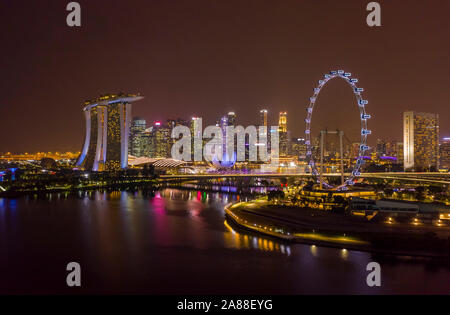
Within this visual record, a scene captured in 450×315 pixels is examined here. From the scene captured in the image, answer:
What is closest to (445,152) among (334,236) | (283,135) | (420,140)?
(420,140)

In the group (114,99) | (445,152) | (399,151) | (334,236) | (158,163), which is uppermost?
(114,99)

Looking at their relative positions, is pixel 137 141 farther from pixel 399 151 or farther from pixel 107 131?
pixel 399 151

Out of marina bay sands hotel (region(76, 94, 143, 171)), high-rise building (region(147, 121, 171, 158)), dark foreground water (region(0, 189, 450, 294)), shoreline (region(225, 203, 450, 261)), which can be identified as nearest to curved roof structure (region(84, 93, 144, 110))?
marina bay sands hotel (region(76, 94, 143, 171))

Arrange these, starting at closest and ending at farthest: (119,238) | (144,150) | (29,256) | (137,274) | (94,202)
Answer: (137,274) → (29,256) → (119,238) → (94,202) → (144,150)

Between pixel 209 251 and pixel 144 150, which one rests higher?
pixel 144 150

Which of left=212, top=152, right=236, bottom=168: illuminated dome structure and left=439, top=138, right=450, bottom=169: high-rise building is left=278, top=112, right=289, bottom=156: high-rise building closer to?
left=212, top=152, right=236, bottom=168: illuminated dome structure

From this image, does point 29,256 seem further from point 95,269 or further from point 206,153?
point 206,153

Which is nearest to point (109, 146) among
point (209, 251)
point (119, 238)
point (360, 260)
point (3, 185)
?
point (3, 185)
